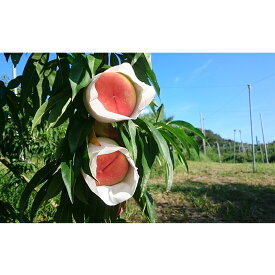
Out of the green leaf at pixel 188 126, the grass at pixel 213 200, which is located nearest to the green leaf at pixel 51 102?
the green leaf at pixel 188 126

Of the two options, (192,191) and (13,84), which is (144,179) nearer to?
(13,84)

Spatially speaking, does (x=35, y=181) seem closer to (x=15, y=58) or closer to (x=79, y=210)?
(x=79, y=210)

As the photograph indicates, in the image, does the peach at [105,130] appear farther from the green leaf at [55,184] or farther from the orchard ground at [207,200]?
the orchard ground at [207,200]

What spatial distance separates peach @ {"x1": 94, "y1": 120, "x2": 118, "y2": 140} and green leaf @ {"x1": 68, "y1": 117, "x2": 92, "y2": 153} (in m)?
0.01

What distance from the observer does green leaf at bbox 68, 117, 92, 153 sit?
436mm

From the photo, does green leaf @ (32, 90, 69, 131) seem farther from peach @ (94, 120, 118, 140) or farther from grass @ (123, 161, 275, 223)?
grass @ (123, 161, 275, 223)

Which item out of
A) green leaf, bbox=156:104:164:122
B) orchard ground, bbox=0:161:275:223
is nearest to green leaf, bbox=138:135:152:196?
green leaf, bbox=156:104:164:122

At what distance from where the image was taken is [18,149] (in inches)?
52.0

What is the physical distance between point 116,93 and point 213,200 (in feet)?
9.28

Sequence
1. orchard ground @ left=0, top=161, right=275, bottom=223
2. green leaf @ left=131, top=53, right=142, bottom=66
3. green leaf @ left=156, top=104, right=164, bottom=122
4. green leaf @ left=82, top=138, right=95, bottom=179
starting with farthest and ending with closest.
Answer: orchard ground @ left=0, top=161, right=275, bottom=223, green leaf @ left=156, top=104, right=164, bottom=122, green leaf @ left=131, top=53, right=142, bottom=66, green leaf @ left=82, top=138, right=95, bottom=179

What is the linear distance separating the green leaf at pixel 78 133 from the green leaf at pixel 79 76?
0.05 metres

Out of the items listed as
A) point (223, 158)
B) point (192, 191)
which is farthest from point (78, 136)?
point (223, 158)

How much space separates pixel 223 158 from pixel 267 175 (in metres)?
3.86

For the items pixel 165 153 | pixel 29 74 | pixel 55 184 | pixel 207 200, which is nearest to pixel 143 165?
pixel 165 153
